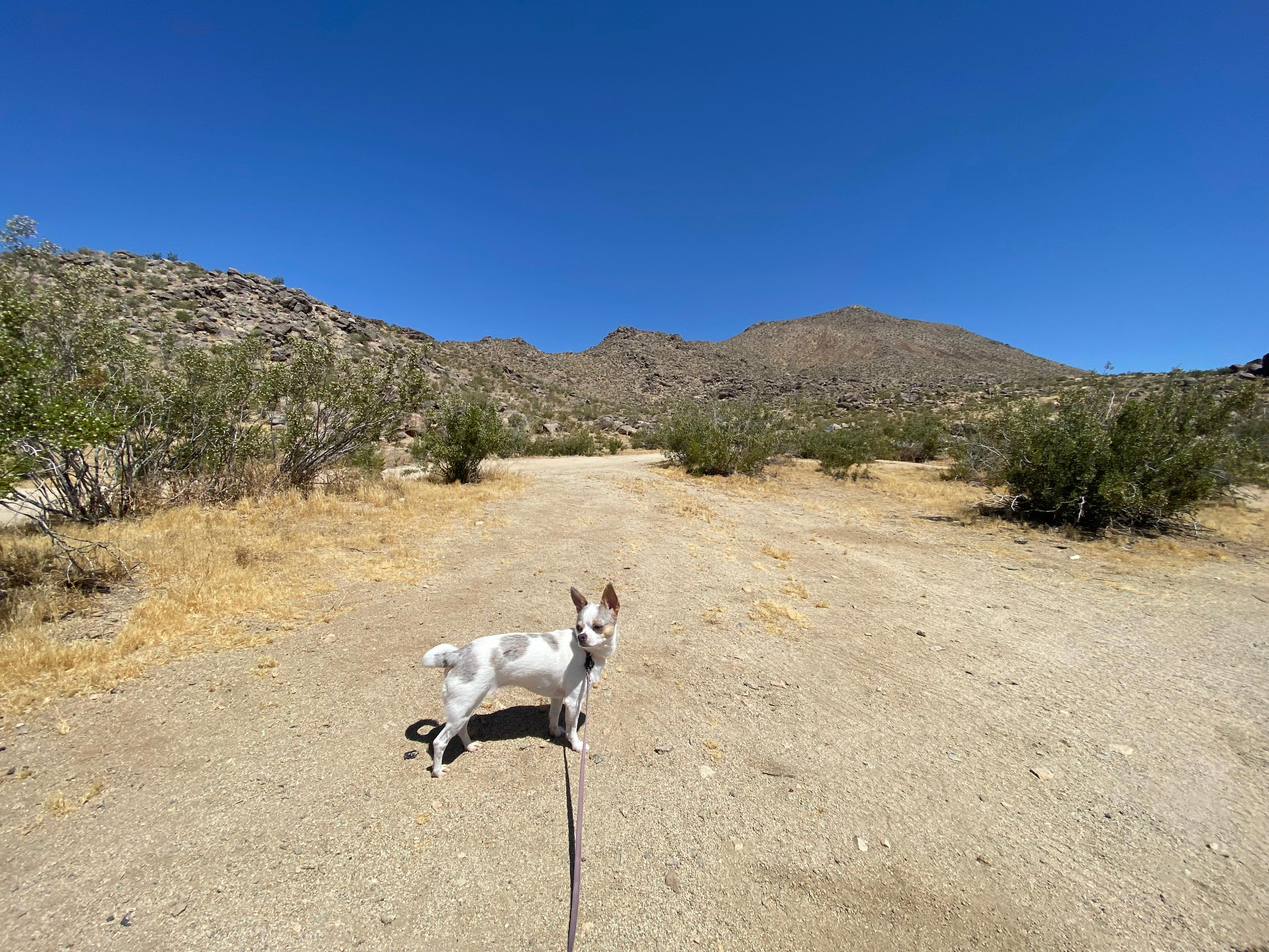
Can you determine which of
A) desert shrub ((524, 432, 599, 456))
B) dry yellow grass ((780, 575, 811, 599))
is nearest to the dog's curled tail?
dry yellow grass ((780, 575, 811, 599))

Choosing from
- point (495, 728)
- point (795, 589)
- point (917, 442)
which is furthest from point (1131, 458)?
point (917, 442)

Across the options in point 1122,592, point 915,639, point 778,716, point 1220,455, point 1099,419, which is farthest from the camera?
point 1099,419

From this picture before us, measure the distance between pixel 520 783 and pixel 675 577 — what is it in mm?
3749

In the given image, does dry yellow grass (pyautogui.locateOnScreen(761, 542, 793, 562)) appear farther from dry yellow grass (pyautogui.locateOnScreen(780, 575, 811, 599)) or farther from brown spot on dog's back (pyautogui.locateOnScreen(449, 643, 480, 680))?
brown spot on dog's back (pyautogui.locateOnScreen(449, 643, 480, 680))

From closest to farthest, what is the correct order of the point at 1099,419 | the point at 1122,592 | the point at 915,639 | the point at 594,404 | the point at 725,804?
the point at 725,804, the point at 915,639, the point at 1122,592, the point at 1099,419, the point at 594,404

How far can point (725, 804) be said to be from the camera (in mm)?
2617

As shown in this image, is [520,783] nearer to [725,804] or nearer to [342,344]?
[725,804]

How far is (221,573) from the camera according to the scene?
195 inches

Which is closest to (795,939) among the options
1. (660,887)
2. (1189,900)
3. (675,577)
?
(660,887)

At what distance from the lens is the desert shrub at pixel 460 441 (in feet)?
40.6

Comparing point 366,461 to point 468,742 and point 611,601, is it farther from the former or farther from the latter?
point 611,601

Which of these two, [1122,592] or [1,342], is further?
[1122,592]

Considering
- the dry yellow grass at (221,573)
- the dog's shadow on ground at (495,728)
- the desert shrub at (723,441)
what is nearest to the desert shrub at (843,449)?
the desert shrub at (723,441)

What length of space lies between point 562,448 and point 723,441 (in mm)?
11598
